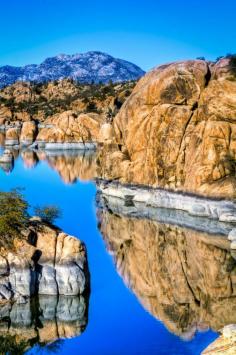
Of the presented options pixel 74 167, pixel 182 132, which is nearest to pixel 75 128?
pixel 74 167

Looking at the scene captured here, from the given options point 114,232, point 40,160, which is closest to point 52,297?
point 114,232

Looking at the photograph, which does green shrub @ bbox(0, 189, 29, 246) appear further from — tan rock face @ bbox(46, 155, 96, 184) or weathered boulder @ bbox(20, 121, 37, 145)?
weathered boulder @ bbox(20, 121, 37, 145)

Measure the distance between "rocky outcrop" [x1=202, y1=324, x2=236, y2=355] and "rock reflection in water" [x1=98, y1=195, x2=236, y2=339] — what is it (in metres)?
4.85

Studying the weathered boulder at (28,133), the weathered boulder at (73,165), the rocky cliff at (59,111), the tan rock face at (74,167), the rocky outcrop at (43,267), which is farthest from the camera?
the weathered boulder at (28,133)

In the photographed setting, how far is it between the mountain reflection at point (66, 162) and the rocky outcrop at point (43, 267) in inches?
1756

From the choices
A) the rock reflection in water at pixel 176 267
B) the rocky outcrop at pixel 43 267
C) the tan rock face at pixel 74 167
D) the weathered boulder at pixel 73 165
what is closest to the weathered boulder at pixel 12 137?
the weathered boulder at pixel 73 165

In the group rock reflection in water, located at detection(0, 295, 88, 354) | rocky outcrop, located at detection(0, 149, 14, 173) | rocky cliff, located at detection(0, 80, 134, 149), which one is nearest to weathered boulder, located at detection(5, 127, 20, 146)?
rocky cliff, located at detection(0, 80, 134, 149)

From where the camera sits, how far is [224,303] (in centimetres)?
2775

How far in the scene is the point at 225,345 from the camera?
18.3 m

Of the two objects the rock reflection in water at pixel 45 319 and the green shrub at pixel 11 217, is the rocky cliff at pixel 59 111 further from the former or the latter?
the rock reflection in water at pixel 45 319

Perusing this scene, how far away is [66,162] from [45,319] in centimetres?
6727

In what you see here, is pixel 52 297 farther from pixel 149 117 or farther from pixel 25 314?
pixel 149 117

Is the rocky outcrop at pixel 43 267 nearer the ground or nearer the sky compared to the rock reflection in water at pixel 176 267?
nearer the sky

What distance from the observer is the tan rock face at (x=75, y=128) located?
11100 centimetres
